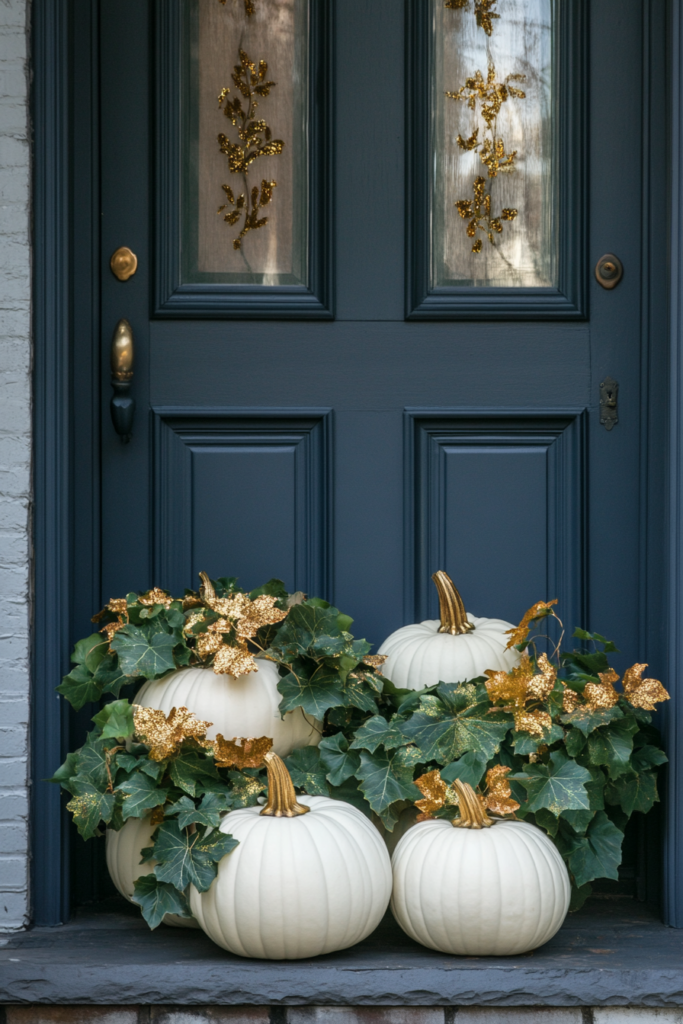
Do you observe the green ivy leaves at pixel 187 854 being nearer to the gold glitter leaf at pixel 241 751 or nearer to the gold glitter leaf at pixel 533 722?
the gold glitter leaf at pixel 241 751

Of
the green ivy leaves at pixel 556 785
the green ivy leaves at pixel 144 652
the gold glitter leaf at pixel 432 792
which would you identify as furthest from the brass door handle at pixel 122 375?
the green ivy leaves at pixel 556 785

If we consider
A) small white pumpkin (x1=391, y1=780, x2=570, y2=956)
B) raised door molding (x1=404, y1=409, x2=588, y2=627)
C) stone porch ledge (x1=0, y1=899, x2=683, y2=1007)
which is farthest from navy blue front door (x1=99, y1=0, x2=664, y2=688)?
stone porch ledge (x1=0, y1=899, x2=683, y2=1007)

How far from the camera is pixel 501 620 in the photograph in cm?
194

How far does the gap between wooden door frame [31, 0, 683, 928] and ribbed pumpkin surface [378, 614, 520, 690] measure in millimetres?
322

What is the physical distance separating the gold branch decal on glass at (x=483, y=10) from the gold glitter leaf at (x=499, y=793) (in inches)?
57.8

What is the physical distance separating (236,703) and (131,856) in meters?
0.32

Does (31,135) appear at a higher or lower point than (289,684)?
higher

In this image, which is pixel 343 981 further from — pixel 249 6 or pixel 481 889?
pixel 249 6

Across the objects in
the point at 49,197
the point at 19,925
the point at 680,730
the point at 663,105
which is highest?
the point at 663,105

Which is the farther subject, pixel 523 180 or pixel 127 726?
pixel 523 180

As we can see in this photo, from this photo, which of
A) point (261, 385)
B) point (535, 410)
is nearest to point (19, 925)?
point (261, 385)

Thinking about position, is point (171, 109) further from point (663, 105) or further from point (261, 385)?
point (663, 105)

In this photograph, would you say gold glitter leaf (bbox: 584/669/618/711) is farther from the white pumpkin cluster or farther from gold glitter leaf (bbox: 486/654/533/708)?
the white pumpkin cluster

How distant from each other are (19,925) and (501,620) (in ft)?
3.45
